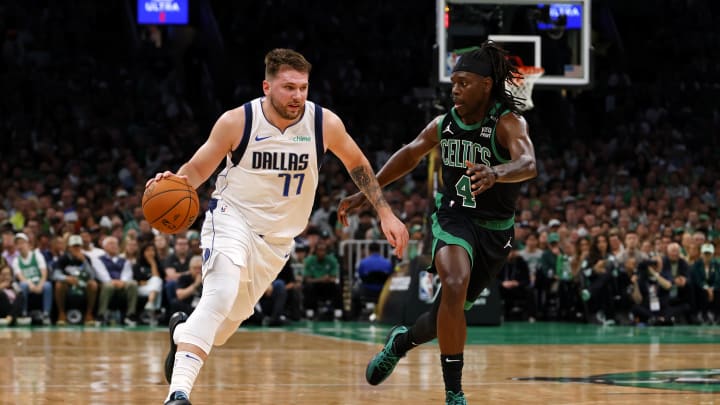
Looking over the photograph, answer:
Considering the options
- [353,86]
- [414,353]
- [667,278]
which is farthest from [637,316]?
[353,86]

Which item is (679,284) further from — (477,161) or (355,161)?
(355,161)

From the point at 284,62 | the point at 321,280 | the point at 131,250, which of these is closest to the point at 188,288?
the point at 131,250

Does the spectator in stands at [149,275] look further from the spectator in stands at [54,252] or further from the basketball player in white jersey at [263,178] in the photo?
the basketball player in white jersey at [263,178]

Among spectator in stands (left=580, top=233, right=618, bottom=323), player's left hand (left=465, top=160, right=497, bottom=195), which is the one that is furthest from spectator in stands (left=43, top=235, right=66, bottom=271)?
player's left hand (left=465, top=160, right=497, bottom=195)

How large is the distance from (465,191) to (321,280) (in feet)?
40.1

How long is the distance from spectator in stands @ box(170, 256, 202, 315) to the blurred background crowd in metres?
0.04

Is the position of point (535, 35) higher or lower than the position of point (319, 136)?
higher

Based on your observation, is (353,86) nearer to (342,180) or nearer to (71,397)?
(342,180)

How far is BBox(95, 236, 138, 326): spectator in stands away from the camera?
60.6ft

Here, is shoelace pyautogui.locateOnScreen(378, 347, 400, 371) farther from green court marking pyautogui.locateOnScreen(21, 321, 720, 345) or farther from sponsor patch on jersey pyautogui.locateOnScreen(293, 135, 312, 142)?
green court marking pyautogui.locateOnScreen(21, 321, 720, 345)

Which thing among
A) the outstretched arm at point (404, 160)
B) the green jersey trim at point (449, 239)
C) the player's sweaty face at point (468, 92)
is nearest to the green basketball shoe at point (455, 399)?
the green jersey trim at point (449, 239)

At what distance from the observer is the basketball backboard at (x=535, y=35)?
16.0m

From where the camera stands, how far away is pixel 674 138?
2822 cm

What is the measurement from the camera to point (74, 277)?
1830cm
